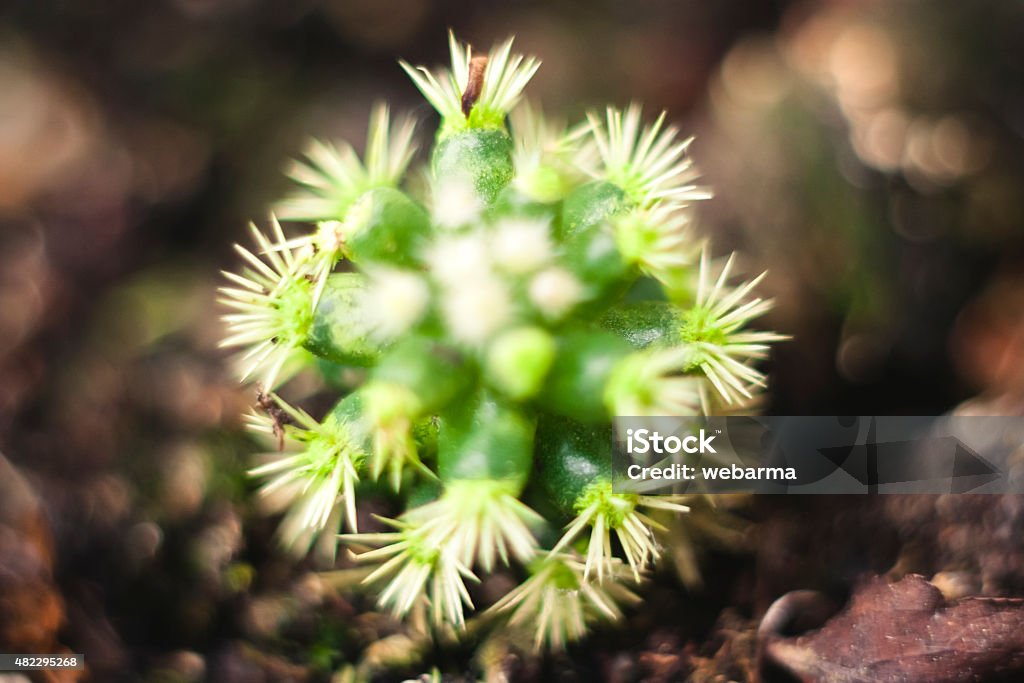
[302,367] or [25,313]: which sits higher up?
[25,313]

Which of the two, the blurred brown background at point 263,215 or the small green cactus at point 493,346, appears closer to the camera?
the small green cactus at point 493,346

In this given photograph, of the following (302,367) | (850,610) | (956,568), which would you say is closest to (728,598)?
(850,610)

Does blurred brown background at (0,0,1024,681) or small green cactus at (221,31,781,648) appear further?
blurred brown background at (0,0,1024,681)

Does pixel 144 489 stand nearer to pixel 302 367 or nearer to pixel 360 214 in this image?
pixel 302 367
